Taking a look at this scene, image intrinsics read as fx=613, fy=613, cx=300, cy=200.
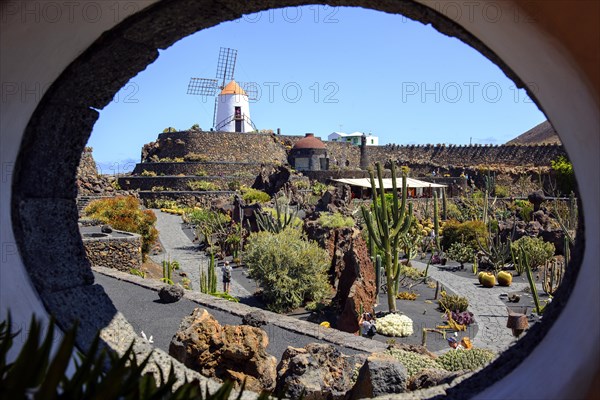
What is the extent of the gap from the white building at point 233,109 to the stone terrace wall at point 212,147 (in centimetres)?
667

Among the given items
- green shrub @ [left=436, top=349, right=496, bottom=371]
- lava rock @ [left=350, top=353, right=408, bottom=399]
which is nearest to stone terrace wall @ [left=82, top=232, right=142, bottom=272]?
green shrub @ [left=436, top=349, right=496, bottom=371]

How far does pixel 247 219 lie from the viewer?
1970 centimetres

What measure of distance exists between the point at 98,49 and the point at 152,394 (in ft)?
5.37

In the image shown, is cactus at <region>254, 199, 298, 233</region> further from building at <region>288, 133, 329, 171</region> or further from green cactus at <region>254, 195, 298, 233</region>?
building at <region>288, 133, 329, 171</region>

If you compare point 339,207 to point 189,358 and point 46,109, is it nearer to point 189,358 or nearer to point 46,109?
point 189,358

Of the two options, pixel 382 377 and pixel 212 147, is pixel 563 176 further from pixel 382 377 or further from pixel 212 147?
pixel 382 377

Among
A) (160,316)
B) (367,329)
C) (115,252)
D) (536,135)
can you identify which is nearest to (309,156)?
(115,252)

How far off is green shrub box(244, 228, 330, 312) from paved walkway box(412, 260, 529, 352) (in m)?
3.19

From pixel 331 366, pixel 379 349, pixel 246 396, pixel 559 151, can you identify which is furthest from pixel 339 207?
pixel 559 151

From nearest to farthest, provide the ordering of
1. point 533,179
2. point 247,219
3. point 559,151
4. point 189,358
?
1. point 189,358
2. point 247,219
3. point 533,179
4. point 559,151

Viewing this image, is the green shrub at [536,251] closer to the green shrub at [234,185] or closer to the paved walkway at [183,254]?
the paved walkway at [183,254]

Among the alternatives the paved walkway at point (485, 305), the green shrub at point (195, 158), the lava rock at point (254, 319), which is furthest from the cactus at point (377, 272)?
the green shrub at point (195, 158)

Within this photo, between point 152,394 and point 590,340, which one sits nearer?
point 152,394

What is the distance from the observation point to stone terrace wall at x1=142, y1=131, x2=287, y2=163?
3909 centimetres
